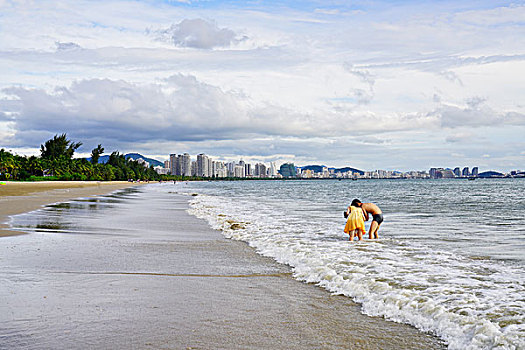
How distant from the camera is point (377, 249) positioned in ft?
36.4

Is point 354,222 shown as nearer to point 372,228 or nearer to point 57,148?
point 372,228

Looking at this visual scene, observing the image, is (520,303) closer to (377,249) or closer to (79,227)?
(377,249)

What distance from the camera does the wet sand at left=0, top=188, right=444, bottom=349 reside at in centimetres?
452

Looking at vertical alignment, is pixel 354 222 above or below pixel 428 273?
above

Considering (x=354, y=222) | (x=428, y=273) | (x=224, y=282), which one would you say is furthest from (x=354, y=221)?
(x=224, y=282)

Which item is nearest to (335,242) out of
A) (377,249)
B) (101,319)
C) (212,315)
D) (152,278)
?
(377,249)

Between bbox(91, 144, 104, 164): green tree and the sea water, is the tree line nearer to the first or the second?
bbox(91, 144, 104, 164): green tree

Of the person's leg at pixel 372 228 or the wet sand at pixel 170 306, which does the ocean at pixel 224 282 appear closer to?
the wet sand at pixel 170 306

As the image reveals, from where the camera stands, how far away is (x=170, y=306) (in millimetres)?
5684

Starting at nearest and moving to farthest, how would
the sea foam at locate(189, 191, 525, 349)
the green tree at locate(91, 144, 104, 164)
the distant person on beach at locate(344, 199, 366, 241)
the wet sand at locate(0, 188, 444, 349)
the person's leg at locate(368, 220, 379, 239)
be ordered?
the wet sand at locate(0, 188, 444, 349) < the sea foam at locate(189, 191, 525, 349) < the distant person on beach at locate(344, 199, 366, 241) < the person's leg at locate(368, 220, 379, 239) < the green tree at locate(91, 144, 104, 164)

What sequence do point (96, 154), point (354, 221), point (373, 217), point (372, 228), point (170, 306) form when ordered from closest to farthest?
point (170, 306) → point (354, 221) → point (372, 228) → point (373, 217) → point (96, 154)

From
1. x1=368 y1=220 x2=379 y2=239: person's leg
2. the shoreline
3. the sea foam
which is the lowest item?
the shoreline

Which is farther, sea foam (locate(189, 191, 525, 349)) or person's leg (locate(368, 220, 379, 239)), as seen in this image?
person's leg (locate(368, 220, 379, 239))

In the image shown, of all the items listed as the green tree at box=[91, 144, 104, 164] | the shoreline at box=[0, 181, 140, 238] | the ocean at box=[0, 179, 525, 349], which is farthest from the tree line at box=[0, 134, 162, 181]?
the ocean at box=[0, 179, 525, 349]
